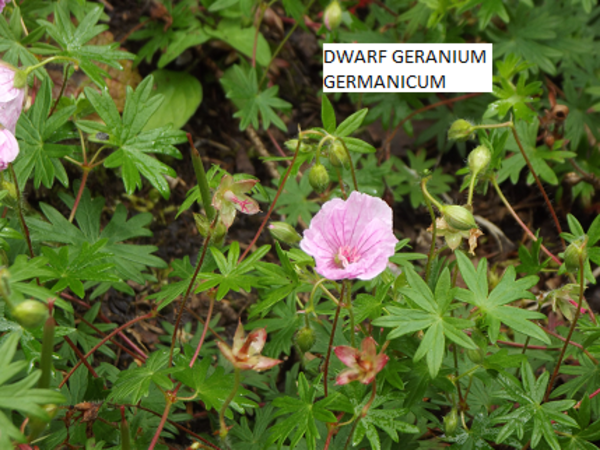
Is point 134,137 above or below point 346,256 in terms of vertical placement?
above

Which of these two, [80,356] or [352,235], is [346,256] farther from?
[80,356]

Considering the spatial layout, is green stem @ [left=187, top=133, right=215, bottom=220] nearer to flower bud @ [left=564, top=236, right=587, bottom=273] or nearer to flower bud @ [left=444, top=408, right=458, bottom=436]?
flower bud @ [left=444, top=408, right=458, bottom=436]

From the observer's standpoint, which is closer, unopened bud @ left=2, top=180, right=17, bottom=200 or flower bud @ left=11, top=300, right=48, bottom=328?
flower bud @ left=11, top=300, right=48, bottom=328

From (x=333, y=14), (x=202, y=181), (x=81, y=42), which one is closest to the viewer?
(x=202, y=181)

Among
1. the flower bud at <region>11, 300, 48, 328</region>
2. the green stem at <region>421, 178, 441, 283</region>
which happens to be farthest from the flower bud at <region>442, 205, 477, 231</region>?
the flower bud at <region>11, 300, 48, 328</region>

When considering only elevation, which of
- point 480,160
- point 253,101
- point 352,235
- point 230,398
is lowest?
point 230,398

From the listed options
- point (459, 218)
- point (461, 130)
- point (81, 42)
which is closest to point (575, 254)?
point (459, 218)

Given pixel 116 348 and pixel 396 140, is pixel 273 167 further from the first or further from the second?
pixel 116 348
